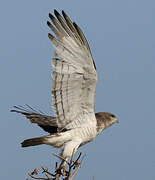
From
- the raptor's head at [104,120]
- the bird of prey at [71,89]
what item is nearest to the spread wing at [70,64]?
the bird of prey at [71,89]

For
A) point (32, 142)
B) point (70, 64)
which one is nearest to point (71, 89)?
point (70, 64)

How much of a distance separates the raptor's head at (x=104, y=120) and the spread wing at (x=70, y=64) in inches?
32.3

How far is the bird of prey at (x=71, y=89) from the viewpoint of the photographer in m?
6.38

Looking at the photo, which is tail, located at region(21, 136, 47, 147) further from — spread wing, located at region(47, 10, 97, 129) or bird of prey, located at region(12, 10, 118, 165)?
spread wing, located at region(47, 10, 97, 129)

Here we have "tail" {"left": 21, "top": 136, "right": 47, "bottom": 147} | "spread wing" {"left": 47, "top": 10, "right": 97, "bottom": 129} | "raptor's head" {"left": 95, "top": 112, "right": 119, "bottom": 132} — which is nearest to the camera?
"spread wing" {"left": 47, "top": 10, "right": 97, "bottom": 129}

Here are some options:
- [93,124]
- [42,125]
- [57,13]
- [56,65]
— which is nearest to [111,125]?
[93,124]

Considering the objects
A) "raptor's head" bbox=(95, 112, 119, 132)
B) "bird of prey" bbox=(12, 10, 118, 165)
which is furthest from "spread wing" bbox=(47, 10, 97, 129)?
"raptor's head" bbox=(95, 112, 119, 132)

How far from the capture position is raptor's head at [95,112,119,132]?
7332 millimetres

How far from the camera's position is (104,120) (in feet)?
24.7

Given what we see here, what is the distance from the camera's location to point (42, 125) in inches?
297

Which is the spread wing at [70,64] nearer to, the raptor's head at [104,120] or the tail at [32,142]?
the tail at [32,142]

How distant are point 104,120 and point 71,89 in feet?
4.13

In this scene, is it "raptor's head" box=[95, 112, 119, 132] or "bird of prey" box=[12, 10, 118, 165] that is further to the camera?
"raptor's head" box=[95, 112, 119, 132]

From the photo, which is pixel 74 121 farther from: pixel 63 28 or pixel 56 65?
pixel 63 28
